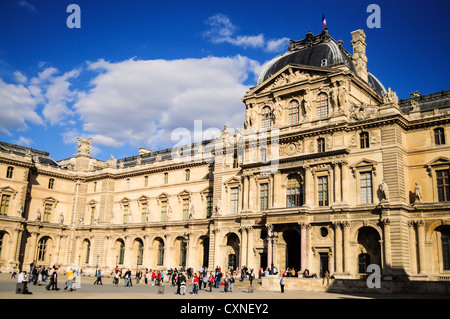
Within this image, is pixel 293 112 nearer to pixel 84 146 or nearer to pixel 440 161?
pixel 440 161

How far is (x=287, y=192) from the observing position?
4994 cm

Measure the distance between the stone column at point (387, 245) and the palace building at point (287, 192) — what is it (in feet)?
0.29

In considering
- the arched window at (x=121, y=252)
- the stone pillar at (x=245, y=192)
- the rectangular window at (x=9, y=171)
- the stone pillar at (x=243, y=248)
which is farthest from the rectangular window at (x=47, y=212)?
the stone pillar at (x=243, y=248)

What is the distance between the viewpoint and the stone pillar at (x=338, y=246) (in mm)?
43500

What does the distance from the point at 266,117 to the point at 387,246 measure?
20.7 m

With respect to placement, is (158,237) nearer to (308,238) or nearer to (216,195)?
(216,195)

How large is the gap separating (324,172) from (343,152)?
2.90 m

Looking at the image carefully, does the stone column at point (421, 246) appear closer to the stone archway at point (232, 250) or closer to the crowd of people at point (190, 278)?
the crowd of people at point (190, 278)

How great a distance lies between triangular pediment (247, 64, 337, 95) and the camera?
50.2 meters

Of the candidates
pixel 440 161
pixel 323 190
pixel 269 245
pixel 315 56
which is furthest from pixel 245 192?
pixel 440 161

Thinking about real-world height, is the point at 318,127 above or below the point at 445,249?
above

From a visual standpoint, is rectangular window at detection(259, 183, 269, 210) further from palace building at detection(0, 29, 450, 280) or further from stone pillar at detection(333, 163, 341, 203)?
stone pillar at detection(333, 163, 341, 203)

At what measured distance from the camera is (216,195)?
5628cm
